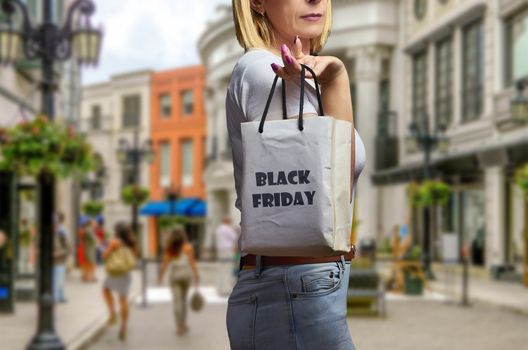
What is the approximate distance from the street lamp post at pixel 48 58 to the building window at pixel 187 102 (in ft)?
142

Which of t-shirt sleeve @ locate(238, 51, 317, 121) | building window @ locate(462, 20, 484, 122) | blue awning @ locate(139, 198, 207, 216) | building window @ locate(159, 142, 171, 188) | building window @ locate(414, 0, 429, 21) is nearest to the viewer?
t-shirt sleeve @ locate(238, 51, 317, 121)

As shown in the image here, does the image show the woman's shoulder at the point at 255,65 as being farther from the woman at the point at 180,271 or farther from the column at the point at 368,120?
the column at the point at 368,120

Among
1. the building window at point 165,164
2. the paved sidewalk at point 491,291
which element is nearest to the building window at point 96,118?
the building window at point 165,164

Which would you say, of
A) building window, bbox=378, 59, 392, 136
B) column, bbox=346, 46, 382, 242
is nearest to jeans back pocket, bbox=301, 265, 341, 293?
building window, bbox=378, 59, 392, 136

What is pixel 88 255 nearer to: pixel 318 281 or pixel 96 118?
pixel 318 281

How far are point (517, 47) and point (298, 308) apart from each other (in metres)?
24.5

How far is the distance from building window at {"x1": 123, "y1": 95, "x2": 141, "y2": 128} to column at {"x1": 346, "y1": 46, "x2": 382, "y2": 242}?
2337cm

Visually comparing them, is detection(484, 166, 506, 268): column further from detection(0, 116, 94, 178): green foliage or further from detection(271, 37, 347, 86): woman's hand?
detection(271, 37, 347, 86): woman's hand

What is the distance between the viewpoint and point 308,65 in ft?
7.80

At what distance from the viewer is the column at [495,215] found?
26.5 meters

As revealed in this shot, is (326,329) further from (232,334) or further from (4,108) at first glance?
(4,108)

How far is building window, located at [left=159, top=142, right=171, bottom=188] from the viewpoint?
56500 mm

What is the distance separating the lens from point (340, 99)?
246cm

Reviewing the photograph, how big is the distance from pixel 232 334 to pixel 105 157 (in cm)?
5758
